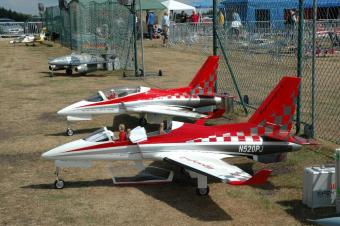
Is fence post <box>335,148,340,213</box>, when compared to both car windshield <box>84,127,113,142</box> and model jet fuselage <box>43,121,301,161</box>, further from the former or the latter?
car windshield <box>84,127,113,142</box>

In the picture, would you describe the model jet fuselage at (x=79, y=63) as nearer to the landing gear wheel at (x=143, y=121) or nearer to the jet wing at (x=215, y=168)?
the landing gear wheel at (x=143, y=121)

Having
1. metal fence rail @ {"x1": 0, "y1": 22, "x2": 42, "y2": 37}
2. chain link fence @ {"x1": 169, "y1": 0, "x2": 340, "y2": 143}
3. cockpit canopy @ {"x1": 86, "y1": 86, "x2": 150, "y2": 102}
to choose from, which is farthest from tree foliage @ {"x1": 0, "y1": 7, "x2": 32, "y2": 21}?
cockpit canopy @ {"x1": 86, "y1": 86, "x2": 150, "y2": 102}

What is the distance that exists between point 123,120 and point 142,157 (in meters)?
5.83

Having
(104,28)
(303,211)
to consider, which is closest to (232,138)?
(303,211)

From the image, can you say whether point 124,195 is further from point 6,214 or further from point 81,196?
point 6,214

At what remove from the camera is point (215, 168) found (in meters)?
8.00

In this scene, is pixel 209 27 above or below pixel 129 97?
above

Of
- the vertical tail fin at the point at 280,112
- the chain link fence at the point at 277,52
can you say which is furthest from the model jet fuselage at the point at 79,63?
the vertical tail fin at the point at 280,112

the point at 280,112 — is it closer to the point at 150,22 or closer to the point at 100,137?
the point at 100,137

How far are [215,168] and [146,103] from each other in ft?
17.7

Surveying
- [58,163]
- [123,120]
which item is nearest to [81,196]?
[58,163]

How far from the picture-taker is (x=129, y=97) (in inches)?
514

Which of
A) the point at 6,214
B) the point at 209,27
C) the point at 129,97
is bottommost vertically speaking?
the point at 6,214

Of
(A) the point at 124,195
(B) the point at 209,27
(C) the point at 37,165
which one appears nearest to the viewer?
(A) the point at 124,195
